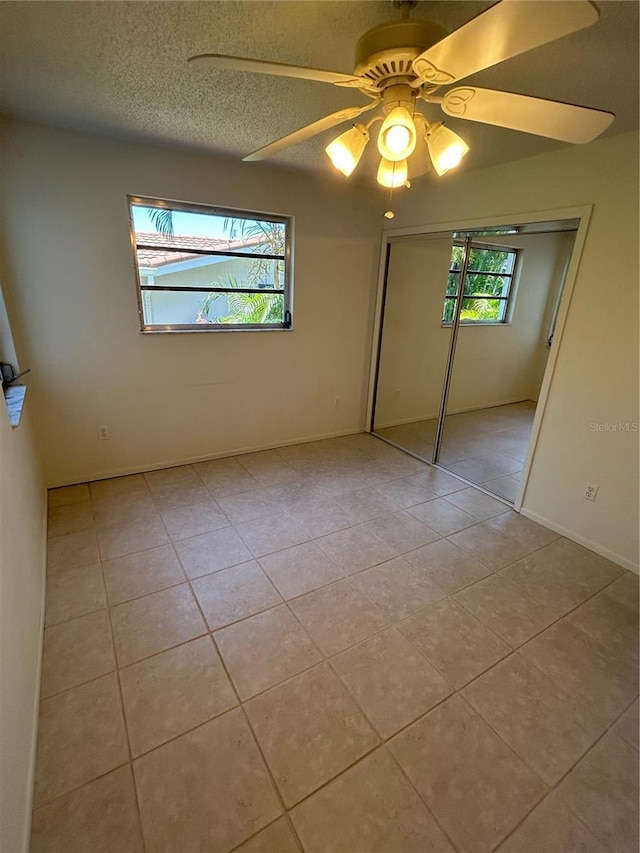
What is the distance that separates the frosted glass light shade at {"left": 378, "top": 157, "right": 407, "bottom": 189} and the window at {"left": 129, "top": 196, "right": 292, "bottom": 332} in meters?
1.88

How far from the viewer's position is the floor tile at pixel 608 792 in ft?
3.83

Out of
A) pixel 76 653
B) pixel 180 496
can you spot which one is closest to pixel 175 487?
pixel 180 496

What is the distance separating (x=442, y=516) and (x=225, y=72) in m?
2.72

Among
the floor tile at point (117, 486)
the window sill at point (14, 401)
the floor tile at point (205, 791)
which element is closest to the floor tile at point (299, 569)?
the floor tile at point (205, 791)

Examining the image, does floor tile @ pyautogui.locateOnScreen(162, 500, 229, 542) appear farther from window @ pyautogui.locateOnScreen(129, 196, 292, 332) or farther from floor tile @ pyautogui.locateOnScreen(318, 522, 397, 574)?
window @ pyautogui.locateOnScreen(129, 196, 292, 332)

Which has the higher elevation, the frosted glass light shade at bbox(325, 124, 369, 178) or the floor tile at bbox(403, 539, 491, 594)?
the frosted glass light shade at bbox(325, 124, 369, 178)

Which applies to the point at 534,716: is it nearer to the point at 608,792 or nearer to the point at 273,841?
the point at 608,792

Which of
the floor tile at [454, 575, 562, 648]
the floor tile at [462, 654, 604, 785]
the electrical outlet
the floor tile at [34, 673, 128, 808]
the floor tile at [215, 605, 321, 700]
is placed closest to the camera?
the floor tile at [34, 673, 128, 808]

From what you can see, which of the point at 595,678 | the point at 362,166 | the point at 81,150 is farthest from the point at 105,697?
the point at 362,166

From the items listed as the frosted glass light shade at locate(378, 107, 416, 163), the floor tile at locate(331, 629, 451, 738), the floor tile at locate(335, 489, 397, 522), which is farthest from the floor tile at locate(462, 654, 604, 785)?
the frosted glass light shade at locate(378, 107, 416, 163)

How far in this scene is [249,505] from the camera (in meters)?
2.79

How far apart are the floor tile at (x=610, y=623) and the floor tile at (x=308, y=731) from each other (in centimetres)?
121

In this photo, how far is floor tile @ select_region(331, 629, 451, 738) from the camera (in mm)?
1458

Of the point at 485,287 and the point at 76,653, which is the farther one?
the point at 485,287
